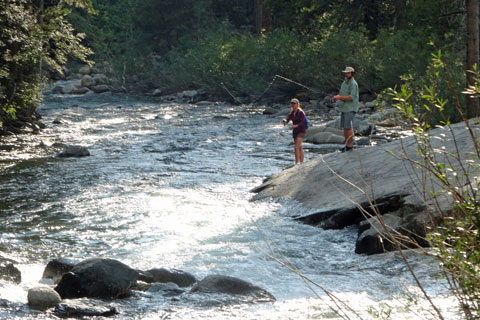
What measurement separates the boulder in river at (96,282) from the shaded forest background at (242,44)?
22.7ft

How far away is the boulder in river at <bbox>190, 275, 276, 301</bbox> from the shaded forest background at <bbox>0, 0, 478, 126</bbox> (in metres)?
7.47

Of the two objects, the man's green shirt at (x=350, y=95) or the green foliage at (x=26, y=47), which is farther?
the green foliage at (x=26, y=47)

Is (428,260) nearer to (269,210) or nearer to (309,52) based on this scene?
(269,210)

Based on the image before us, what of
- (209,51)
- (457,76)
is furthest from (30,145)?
(209,51)

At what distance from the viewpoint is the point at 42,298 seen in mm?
6930

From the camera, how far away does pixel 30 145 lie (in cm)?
1925

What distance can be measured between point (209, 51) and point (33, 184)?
2462 cm

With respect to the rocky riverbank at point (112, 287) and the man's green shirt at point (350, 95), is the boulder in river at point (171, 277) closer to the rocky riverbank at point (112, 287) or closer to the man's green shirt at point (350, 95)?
the rocky riverbank at point (112, 287)

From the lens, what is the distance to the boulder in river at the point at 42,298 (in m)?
6.87

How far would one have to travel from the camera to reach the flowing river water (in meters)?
6.97

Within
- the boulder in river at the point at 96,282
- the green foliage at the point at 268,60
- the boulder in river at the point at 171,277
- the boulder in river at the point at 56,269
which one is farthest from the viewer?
the green foliage at the point at 268,60

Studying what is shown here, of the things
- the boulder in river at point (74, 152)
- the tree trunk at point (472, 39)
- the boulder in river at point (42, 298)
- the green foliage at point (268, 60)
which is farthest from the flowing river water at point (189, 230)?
the green foliage at point (268, 60)

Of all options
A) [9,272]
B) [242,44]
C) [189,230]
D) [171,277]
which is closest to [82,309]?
[171,277]

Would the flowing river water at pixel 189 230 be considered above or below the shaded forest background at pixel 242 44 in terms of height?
below
